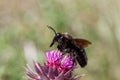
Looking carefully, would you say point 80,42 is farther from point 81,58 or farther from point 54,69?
point 54,69

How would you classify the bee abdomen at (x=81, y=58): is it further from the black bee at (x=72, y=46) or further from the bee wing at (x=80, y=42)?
the bee wing at (x=80, y=42)

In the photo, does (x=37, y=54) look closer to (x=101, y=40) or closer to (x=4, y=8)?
(x=101, y=40)

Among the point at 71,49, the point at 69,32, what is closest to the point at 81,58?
the point at 71,49

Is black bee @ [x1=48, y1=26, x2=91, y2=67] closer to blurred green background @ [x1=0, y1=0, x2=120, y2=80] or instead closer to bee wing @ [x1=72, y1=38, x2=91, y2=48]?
bee wing @ [x1=72, y1=38, x2=91, y2=48]

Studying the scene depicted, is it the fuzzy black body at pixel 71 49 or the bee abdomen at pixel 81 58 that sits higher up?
the fuzzy black body at pixel 71 49

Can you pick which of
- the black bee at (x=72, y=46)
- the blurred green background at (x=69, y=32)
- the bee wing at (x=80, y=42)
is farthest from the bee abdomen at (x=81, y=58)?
the blurred green background at (x=69, y=32)

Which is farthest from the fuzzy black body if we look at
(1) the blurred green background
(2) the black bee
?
(1) the blurred green background
